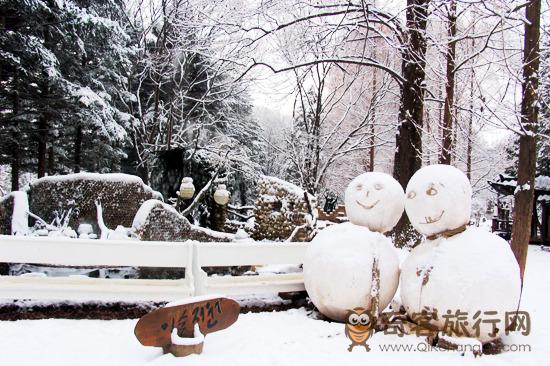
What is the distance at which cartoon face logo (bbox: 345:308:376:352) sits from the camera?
381 cm

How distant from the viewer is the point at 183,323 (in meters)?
3.37

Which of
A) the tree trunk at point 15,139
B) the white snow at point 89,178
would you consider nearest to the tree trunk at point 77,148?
the tree trunk at point 15,139

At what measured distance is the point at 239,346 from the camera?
142 inches

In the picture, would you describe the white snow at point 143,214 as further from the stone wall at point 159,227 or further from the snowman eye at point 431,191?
the snowman eye at point 431,191

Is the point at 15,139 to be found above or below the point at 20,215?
above

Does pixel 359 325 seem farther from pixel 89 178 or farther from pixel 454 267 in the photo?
pixel 89 178

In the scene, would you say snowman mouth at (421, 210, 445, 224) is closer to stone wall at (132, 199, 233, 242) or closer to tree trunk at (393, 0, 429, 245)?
stone wall at (132, 199, 233, 242)

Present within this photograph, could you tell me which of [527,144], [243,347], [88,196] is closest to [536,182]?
[527,144]

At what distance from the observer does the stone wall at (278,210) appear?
8.96 meters

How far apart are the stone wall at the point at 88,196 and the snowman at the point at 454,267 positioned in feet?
18.7

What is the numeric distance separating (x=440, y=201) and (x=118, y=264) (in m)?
3.33

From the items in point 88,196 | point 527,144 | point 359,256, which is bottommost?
point 359,256

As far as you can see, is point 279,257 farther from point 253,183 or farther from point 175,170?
point 253,183

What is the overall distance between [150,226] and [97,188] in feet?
6.58
